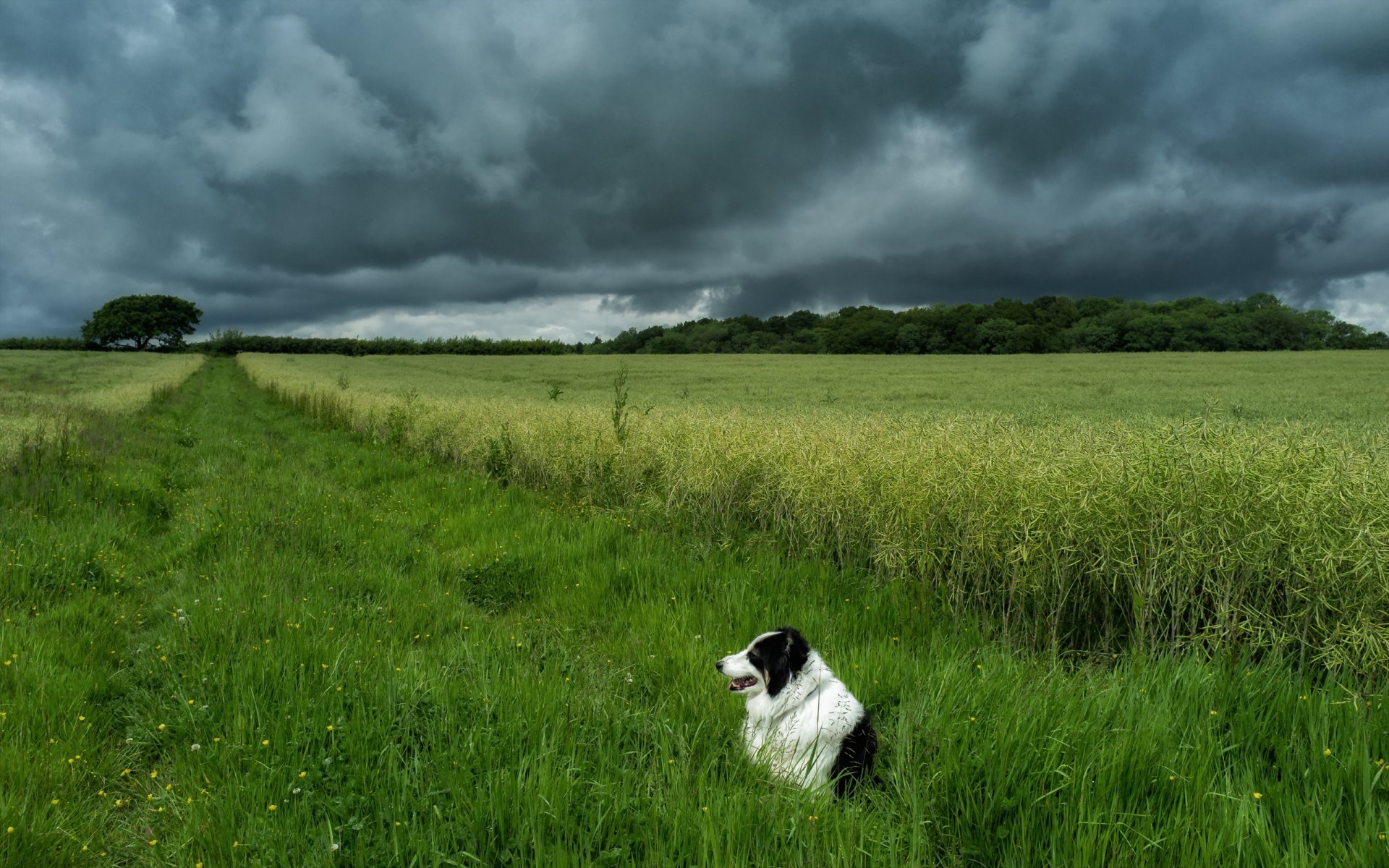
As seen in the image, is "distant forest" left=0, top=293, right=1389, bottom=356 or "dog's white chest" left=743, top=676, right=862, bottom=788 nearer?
"dog's white chest" left=743, top=676, right=862, bottom=788

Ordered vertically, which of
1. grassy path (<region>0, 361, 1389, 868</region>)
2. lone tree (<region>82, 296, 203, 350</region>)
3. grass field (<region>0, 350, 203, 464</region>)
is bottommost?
grassy path (<region>0, 361, 1389, 868</region>)

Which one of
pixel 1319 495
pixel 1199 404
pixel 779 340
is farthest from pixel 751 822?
pixel 779 340

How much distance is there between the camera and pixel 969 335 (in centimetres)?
7875

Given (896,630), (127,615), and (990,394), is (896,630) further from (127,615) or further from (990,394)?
(990,394)

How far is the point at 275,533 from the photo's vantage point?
23.9ft

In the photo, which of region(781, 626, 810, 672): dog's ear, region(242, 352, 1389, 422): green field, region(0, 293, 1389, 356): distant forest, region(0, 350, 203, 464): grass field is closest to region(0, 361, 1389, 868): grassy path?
region(781, 626, 810, 672): dog's ear

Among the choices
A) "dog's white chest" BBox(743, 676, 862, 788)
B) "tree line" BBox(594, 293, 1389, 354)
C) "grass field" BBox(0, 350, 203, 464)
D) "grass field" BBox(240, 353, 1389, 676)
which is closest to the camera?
"dog's white chest" BBox(743, 676, 862, 788)

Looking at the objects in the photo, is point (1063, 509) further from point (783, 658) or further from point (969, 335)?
point (969, 335)

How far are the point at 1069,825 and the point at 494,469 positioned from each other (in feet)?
35.8

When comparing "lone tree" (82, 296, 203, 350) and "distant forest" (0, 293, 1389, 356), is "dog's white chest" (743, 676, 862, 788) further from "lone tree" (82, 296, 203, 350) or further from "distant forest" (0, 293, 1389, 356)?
"lone tree" (82, 296, 203, 350)

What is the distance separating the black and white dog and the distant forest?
74.1 m

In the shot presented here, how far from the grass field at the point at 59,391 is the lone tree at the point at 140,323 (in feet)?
193

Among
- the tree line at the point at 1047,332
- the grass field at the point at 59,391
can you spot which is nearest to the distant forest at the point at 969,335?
the tree line at the point at 1047,332

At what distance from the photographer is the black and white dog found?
288cm
